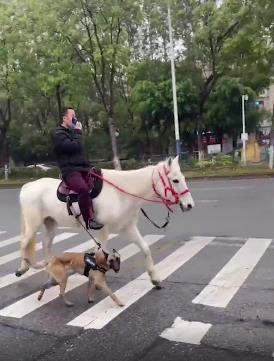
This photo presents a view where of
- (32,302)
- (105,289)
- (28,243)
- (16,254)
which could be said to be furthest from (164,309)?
(16,254)

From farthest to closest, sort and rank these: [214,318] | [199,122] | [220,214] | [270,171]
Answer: [199,122] < [270,171] < [220,214] < [214,318]

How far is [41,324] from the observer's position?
5.65m

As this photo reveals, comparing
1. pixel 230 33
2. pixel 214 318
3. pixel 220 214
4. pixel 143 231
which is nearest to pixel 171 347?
pixel 214 318

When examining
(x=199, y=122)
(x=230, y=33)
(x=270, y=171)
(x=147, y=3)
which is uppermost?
(x=147, y=3)

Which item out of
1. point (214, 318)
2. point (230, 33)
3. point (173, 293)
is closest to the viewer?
point (214, 318)

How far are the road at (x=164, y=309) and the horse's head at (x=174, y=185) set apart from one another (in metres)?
1.15

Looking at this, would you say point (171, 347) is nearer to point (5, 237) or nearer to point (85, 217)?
point (85, 217)

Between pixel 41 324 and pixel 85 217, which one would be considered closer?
pixel 41 324

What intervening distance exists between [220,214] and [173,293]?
663cm

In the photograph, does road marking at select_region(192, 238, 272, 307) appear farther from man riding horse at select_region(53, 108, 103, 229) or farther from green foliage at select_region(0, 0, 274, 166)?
green foliage at select_region(0, 0, 274, 166)

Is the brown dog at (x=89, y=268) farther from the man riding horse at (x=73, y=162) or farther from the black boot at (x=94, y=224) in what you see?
the man riding horse at (x=73, y=162)

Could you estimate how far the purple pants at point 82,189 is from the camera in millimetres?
6707

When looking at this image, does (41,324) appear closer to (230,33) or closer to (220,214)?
(220,214)

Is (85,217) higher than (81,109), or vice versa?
(81,109)
